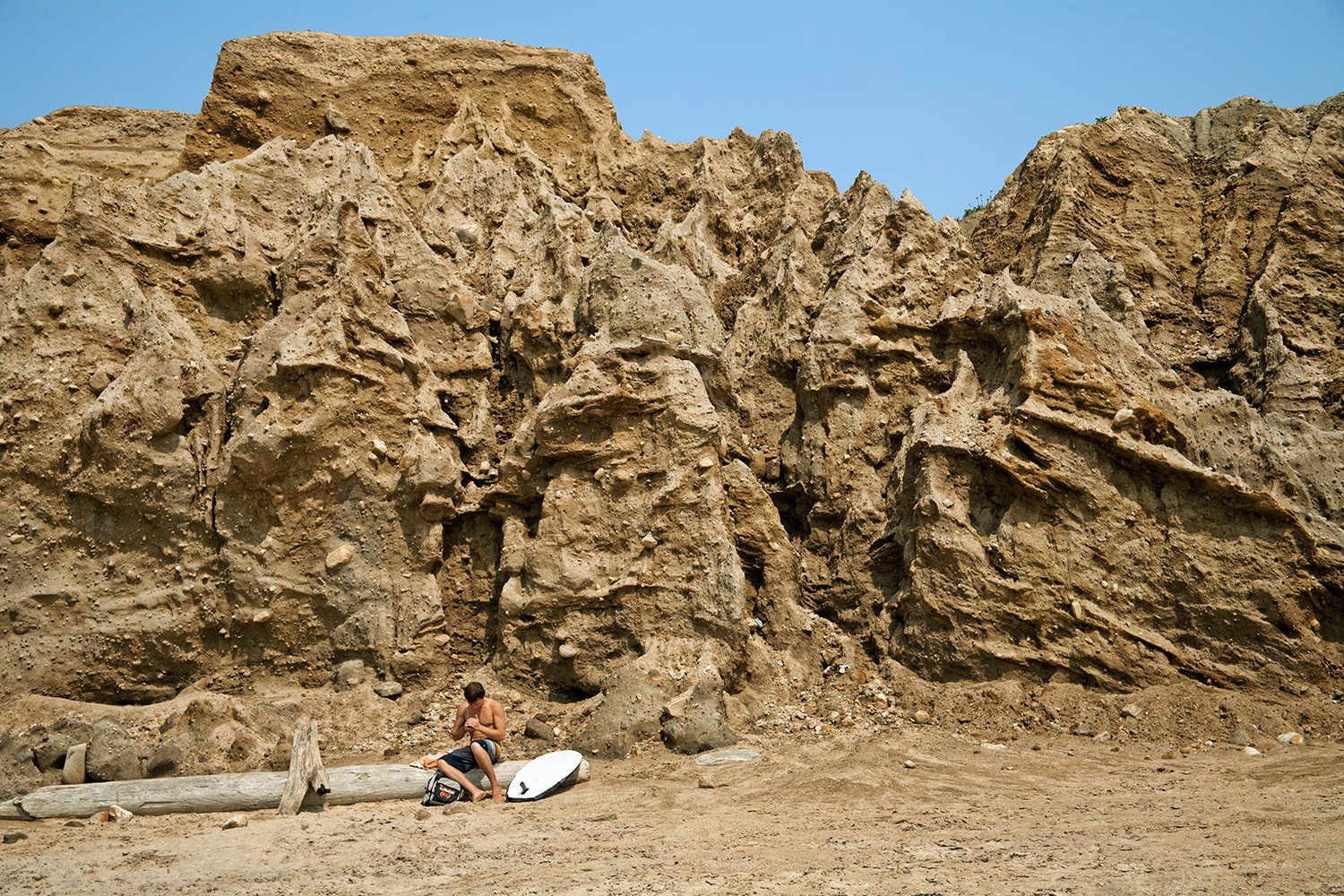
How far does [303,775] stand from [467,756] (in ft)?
3.79

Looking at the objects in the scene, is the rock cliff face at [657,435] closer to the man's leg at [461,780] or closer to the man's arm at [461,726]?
the man's arm at [461,726]

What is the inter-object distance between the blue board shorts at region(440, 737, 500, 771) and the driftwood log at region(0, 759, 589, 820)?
0.54 meters

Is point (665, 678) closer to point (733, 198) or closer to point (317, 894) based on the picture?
point (317, 894)

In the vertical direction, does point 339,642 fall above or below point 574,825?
above

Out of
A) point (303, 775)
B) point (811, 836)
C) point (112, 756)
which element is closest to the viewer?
point (811, 836)

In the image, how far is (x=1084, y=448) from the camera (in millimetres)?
8320

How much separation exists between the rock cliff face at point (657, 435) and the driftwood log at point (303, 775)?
7.26 ft

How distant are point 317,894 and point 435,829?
1237 millimetres

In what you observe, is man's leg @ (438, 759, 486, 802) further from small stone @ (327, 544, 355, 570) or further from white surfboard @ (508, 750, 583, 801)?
small stone @ (327, 544, 355, 570)

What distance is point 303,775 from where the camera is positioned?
6258 mm

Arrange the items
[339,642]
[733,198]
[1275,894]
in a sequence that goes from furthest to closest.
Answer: [733,198], [339,642], [1275,894]

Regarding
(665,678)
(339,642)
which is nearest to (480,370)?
(339,642)

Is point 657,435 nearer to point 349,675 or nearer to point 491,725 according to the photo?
point 491,725

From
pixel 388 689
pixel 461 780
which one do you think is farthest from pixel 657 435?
pixel 461 780
